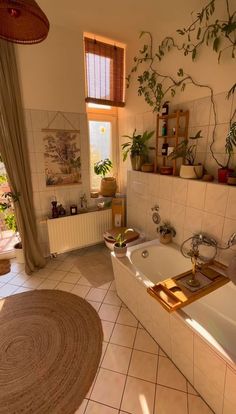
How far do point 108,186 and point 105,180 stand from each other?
10 cm

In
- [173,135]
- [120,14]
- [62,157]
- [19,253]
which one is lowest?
[19,253]

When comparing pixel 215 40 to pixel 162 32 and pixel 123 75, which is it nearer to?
pixel 162 32

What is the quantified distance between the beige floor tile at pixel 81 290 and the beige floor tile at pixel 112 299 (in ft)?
0.78

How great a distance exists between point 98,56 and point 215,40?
1602 mm

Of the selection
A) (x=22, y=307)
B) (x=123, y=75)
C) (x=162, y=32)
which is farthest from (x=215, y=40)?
(x=22, y=307)

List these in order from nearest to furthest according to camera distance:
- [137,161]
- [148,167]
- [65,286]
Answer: [65,286] < [148,167] < [137,161]

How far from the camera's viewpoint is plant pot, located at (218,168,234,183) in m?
1.71

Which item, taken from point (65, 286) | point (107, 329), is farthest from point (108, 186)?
point (107, 329)

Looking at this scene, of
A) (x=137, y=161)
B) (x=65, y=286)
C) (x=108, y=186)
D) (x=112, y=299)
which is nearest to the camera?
(x=112, y=299)

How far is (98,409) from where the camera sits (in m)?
1.28

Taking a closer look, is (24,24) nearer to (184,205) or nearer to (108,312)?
(184,205)

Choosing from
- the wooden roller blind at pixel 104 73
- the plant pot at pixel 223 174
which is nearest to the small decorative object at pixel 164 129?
the plant pot at pixel 223 174

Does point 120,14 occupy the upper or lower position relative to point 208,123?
upper

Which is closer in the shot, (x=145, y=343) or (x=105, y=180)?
(x=145, y=343)
